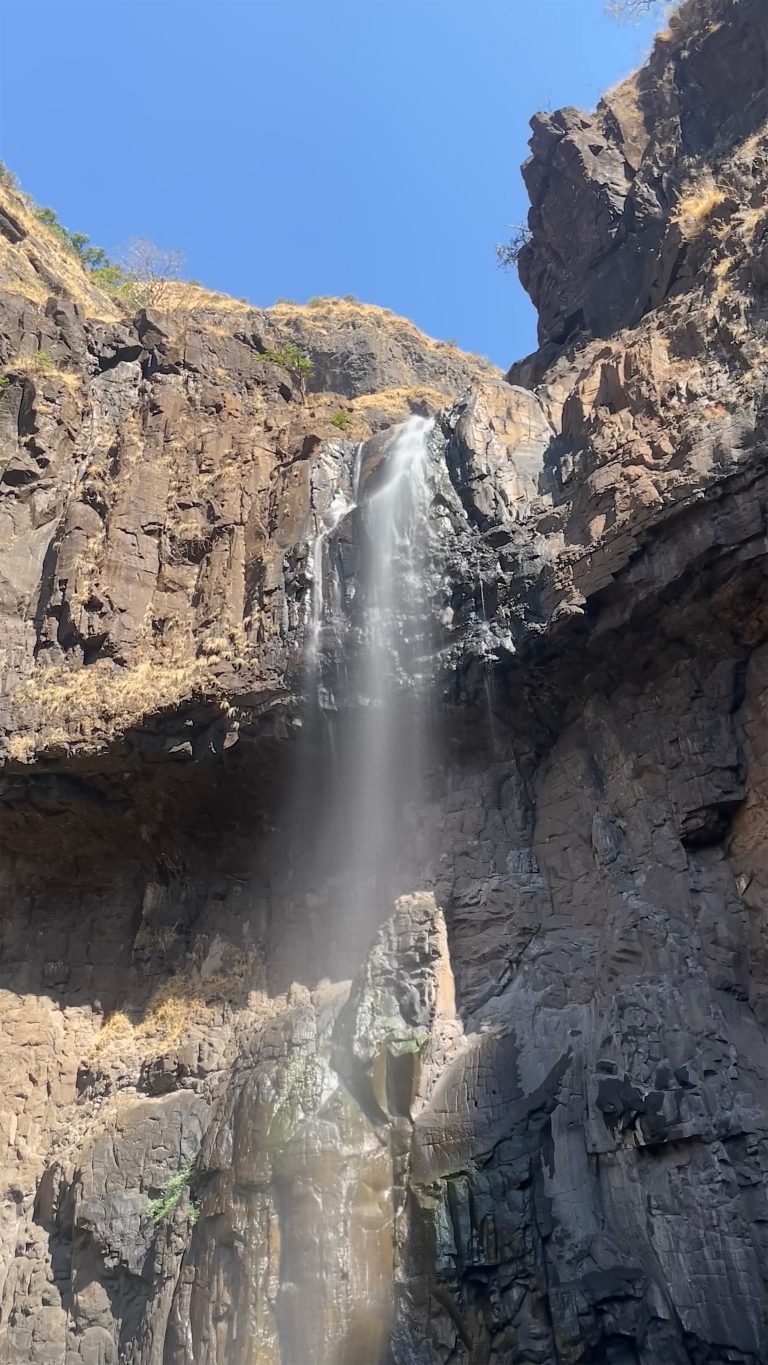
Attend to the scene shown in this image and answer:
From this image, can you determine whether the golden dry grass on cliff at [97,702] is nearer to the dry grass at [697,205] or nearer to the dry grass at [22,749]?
the dry grass at [22,749]

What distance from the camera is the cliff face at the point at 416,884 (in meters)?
11.3

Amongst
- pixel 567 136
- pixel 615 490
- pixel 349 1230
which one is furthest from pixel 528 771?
pixel 567 136

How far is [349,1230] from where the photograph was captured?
1182cm

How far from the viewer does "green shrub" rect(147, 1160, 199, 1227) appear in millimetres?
13734

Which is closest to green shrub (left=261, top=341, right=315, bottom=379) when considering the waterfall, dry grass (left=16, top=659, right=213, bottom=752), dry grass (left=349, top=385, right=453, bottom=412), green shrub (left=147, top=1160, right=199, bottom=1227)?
dry grass (left=349, top=385, right=453, bottom=412)

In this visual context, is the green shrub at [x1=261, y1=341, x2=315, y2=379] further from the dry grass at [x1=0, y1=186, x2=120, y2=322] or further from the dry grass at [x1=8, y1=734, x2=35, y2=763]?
the dry grass at [x1=8, y1=734, x2=35, y2=763]

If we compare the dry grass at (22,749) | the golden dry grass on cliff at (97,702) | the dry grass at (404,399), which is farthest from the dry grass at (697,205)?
the dry grass at (22,749)

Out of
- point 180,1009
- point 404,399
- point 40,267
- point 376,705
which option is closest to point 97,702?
point 376,705

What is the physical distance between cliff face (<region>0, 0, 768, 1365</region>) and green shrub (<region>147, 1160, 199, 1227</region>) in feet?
0.14

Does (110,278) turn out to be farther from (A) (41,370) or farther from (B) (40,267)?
(A) (41,370)

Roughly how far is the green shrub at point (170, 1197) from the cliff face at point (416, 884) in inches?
1.7

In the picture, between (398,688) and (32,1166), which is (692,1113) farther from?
(32,1166)

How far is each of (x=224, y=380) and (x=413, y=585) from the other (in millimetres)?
10887

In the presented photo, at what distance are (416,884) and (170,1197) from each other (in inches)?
226
